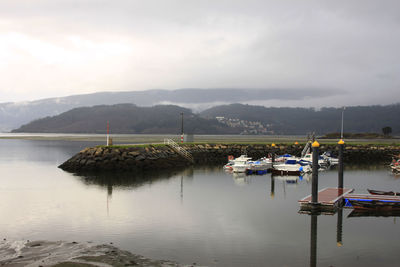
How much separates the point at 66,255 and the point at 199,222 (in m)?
10.3

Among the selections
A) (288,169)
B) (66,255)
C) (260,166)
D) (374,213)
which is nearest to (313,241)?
(374,213)

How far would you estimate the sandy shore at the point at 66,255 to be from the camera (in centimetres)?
1620

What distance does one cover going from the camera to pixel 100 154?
59375mm

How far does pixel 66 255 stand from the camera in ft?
57.3

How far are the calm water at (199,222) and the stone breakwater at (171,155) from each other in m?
12.1

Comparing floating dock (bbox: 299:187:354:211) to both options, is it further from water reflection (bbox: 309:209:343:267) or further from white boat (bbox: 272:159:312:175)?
white boat (bbox: 272:159:312:175)

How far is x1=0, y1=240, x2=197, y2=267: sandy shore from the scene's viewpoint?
53.2ft

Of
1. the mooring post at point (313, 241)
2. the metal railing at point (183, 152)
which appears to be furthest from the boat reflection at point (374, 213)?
the metal railing at point (183, 152)

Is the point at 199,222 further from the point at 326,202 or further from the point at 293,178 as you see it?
the point at 293,178

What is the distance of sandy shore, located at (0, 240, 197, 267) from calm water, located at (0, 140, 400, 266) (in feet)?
5.06

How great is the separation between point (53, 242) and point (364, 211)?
2221 centimetres

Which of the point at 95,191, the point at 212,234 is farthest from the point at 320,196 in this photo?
the point at 95,191

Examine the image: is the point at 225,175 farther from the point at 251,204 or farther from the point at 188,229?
the point at 188,229

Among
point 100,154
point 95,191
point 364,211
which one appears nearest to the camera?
point 364,211
